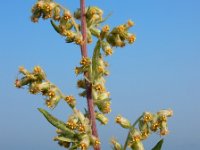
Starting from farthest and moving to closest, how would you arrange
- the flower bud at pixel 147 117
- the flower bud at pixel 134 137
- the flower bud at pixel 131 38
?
the flower bud at pixel 131 38 < the flower bud at pixel 147 117 < the flower bud at pixel 134 137

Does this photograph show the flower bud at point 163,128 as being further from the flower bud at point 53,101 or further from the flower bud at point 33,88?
the flower bud at point 33,88

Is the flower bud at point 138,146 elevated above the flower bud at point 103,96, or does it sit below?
below

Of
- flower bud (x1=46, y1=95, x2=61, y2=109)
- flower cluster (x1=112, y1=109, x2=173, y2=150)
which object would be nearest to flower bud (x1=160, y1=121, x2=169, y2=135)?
flower cluster (x1=112, y1=109, x2=173, y2=150)

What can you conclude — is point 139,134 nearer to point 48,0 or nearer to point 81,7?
point 81,7

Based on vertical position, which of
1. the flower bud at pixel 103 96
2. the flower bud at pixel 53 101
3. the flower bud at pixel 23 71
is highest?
the flower bud at pixel 23 71

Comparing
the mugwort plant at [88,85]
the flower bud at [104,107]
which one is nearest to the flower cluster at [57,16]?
the mugwort plant at [88,85]

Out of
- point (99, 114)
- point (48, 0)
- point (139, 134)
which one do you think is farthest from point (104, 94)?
point (48, 0)

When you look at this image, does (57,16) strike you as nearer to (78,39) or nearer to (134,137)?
(78,39)

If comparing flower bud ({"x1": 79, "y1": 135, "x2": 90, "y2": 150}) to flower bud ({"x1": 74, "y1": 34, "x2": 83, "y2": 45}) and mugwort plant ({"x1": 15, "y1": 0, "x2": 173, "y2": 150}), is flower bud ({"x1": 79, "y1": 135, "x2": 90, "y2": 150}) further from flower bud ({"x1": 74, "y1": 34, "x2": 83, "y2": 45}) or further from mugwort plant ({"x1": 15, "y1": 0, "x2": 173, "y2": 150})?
flower bud ({"x1": 74, "y1": 34, "x2": 83, "y2": 45})

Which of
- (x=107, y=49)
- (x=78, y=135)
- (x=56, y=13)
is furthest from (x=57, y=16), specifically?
(x=78, y=135)
